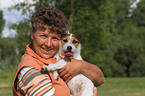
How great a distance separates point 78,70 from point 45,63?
552 mm

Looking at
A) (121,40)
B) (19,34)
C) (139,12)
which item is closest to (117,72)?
(121,40)

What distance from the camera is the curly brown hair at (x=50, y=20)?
3100 millimetres

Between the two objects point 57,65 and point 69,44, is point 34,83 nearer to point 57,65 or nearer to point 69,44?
point 57,65

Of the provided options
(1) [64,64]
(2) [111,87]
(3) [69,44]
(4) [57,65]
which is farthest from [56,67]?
(2) [111,87]

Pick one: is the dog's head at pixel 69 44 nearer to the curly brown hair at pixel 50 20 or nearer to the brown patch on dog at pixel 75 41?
the brown patch on dog at pixel 75 41

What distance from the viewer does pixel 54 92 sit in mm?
2672

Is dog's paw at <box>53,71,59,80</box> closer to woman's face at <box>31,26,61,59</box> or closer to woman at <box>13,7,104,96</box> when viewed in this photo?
woman at <box>13,7,104,96</box>

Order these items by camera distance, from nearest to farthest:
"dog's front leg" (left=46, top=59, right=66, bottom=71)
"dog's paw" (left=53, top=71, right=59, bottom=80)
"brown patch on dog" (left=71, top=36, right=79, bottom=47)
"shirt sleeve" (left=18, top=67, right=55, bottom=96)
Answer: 1. "shirt sleeve" (left=18, top=67, right=55, bottom=96)
2. "dog's paw" (left=53, top=71, right=59, bottom=80)
3. "dog's front leg" (left=46, top=59, right=66, bottom=71)
4. "brown patch on dog" (left=71, top=36, right=79, bottom=47)

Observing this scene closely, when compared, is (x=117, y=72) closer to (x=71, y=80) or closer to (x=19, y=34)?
(x=19, y=34)

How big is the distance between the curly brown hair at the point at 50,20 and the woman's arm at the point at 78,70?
0.56 meters

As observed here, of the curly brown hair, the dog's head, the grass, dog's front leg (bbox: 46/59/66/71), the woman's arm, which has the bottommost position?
the grass

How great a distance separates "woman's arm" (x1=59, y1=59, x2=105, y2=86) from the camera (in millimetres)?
3240

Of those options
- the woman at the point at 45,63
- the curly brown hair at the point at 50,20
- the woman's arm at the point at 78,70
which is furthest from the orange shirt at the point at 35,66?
the curly brown hair at the point at 50,20

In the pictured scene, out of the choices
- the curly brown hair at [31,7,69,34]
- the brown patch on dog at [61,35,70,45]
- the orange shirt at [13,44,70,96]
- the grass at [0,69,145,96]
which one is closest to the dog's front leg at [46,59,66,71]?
the orange shirt at [13,44,70,96]
